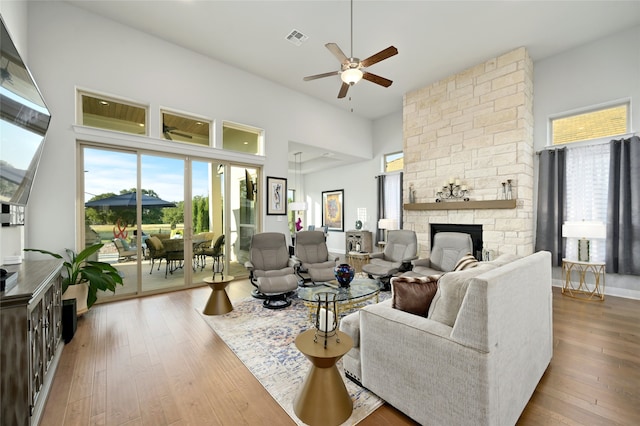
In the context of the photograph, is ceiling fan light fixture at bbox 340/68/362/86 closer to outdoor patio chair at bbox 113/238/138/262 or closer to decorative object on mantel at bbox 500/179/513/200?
decorative object on mantel at bbox 500/179/513/200

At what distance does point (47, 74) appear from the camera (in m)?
3.41

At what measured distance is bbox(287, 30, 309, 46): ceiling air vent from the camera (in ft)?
13.4

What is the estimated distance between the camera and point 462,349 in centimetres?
137

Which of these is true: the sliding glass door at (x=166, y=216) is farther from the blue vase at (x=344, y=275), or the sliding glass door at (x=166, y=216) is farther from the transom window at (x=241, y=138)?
the blue vase at (x=344, y=275)

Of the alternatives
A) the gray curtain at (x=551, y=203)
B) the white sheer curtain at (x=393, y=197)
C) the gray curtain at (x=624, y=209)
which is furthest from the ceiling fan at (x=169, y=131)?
the gray curtain at (x=624, y=209)

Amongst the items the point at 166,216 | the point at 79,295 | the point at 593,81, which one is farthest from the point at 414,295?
the point at 593,81

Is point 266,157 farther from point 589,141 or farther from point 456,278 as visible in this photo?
point 589,141

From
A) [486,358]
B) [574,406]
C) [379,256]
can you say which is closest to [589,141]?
[379,256]

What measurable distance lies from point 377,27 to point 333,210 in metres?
5.89

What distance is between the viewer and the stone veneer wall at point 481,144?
4441mm

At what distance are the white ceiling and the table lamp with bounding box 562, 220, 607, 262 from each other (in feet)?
9.72

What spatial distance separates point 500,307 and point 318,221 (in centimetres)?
856

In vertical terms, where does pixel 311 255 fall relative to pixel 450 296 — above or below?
below

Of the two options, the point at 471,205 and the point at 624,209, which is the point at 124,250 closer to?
the point at 471,205
